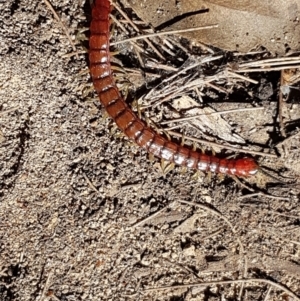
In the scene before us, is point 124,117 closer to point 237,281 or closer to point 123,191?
point 123,191

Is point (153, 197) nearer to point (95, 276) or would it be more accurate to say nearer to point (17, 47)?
point (95, 276)

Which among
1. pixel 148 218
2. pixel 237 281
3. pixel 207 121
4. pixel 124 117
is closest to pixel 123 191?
pixel 148 218

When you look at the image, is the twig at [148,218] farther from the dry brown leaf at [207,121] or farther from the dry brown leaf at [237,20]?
the dry brown leaf at [237,20]

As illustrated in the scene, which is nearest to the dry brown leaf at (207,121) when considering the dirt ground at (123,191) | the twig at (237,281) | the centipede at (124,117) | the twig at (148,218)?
the dirt ground at (123,191)

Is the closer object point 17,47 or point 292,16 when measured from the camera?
point 292,16

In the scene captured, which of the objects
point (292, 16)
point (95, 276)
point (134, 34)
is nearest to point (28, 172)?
point (95, 276)

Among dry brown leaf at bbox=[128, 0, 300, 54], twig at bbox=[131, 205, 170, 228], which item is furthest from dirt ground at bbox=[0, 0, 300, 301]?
dry brown leaf at bbox=[128, 0, 300, 54]

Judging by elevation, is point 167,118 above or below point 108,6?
below

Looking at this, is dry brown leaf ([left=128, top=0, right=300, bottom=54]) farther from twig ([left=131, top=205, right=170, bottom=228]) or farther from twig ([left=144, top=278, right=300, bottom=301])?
twig ([left=144, top=278, right=300, bottom=301])
